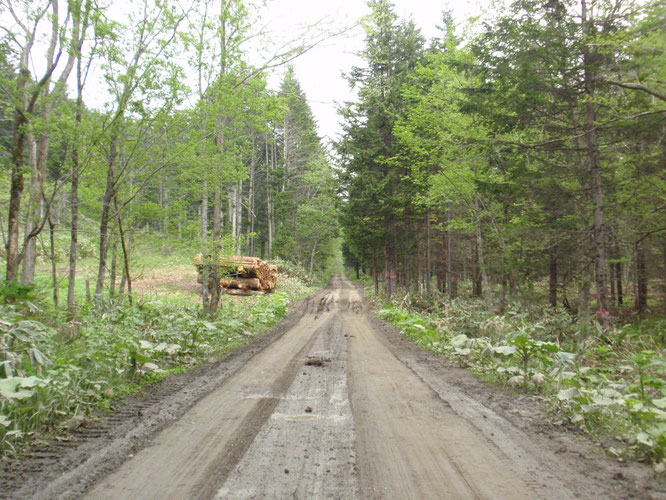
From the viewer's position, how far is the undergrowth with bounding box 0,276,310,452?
12.6 feet

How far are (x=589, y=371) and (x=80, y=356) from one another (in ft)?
25.7

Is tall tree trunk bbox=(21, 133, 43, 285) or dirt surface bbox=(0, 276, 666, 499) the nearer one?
dirt surface bbox=(0, 276, 666, 499)

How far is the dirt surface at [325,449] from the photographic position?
3.00m

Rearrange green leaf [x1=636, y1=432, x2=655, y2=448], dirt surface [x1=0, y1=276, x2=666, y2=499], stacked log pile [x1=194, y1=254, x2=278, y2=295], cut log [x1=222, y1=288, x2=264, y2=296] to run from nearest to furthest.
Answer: dirt surface [x1=0, y1=276, x2=666, y2=499] → green leaf [x1=636, y1=432, x2=655, y2=448] → stacked log pile [x1=194, y1=254, x2=278, y2=295] → cut log [x1=222, y1=288, x2=264, y2=296]

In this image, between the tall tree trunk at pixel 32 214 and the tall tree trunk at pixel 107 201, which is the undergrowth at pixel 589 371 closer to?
the tall tree trunk at pixel 107 201

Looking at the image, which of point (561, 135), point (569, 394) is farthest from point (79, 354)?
point (561, 135)

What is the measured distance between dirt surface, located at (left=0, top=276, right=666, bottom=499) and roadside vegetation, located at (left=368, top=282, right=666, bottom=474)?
333 mm

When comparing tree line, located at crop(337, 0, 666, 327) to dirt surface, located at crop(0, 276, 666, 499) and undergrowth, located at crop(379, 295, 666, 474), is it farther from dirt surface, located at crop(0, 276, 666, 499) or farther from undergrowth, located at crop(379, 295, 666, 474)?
dirt surface, located at crop(0, 276, 666, 499)

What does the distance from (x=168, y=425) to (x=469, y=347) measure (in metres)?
6.03

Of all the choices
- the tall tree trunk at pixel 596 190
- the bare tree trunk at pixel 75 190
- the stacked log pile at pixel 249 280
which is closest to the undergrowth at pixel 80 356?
the bare tree trunk at pixel 75 190

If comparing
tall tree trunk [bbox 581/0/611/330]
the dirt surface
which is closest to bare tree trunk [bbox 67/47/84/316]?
the dirt surface

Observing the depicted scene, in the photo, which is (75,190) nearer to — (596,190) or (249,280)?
(596,190)

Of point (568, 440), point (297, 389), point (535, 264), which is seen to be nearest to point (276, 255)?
point (535, 264)

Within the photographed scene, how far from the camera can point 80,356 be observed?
520 cm
